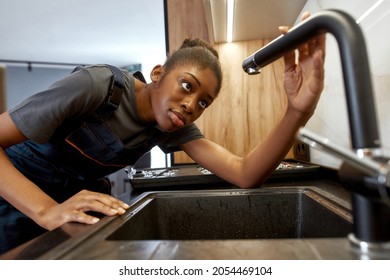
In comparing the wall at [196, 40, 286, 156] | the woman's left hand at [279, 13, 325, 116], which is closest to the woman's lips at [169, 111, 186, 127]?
the woman's left hand at [279, 13, 325, 116]

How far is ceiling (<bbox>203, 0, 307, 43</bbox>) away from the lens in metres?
0.96

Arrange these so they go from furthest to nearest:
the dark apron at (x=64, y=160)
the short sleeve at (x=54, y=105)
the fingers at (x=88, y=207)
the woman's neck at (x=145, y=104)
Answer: the woman's neck at (x=145, y=104) < the dark apron at (x=64, y=160) < the short sleeve at (x=54, y=105) < the fingers at (x=88, y=207)

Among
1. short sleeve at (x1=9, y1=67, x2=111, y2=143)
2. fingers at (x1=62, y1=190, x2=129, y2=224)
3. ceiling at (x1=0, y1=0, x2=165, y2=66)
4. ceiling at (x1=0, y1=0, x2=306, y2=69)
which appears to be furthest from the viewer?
ceiling at (x1=0, y1=0, x2=165, y2=66)

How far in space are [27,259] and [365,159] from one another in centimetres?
34

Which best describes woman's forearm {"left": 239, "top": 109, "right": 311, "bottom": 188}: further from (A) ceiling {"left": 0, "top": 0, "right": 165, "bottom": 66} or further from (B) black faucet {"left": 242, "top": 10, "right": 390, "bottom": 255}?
(A) ceiling {"left": 0, "top": 0, "right": 165, "bottom": 66}

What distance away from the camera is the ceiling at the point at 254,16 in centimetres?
96

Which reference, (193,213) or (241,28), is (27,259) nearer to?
(193,213)

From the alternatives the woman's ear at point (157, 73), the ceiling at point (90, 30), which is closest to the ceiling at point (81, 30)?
the ceiling at point (90, 30)

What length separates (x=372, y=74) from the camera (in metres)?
0.56

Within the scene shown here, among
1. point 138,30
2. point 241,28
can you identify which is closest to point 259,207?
point 241,28

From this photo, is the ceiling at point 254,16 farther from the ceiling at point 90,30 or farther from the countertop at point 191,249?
the countertop at point 191,249

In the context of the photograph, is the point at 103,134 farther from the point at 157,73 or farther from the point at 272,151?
the point at 272,151

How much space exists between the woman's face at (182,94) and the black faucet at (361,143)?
456mm
